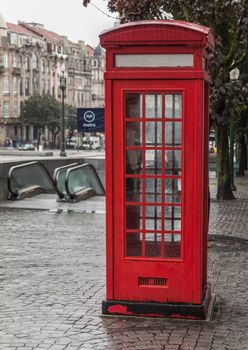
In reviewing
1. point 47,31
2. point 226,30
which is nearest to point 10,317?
point 226,30

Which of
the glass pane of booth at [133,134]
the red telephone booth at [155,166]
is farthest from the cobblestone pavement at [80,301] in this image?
the glass pane of booth at [133,134]

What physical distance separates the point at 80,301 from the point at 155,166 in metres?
1.76

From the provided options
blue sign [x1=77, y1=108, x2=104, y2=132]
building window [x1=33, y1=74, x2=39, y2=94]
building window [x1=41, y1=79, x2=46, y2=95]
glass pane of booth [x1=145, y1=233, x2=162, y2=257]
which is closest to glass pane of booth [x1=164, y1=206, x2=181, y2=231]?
glass pane of booth [x1=145, y1=233, x2=162, y2=257]

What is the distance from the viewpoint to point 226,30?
58.4 ft

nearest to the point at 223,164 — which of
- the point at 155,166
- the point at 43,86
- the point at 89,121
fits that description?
the point at 89,121

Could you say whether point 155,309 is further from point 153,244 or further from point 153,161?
point 153,161

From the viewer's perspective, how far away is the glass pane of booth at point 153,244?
658cm

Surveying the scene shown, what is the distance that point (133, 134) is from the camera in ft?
21.6

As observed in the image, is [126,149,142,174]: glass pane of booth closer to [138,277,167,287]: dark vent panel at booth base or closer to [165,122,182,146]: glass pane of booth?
[165,122,182,146]: glass pane of booth

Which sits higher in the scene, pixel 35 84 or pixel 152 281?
pixel 35 84

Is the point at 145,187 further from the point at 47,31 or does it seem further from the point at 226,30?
the point at 47,31

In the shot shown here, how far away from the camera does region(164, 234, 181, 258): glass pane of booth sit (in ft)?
21.4

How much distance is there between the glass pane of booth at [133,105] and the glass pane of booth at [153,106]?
7cm

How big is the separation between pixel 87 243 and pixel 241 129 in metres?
19.8
